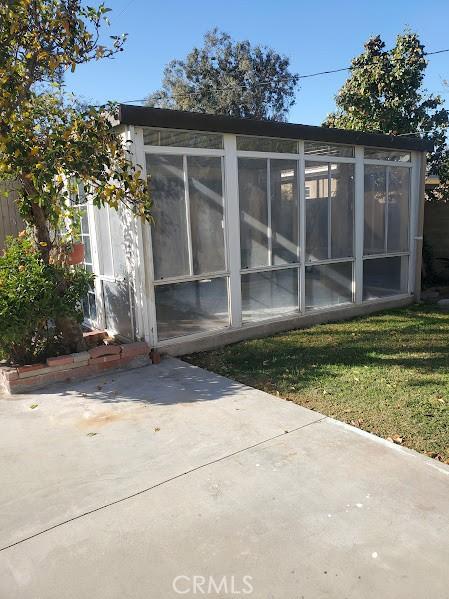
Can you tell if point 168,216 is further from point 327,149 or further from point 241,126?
point 327,149

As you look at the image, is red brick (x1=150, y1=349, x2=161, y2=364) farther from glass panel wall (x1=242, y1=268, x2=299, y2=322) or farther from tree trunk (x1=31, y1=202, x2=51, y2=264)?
tree trunk (x1=31, y1=202, x2=51, y2=264)

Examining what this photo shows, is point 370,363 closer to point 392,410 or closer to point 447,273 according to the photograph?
point 392,410

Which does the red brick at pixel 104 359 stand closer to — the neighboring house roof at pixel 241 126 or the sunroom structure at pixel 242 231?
the sunroom structure at pixel 242 231

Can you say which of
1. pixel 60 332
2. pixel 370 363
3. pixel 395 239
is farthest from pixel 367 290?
pixel 60 332

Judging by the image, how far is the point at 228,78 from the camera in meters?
25.8

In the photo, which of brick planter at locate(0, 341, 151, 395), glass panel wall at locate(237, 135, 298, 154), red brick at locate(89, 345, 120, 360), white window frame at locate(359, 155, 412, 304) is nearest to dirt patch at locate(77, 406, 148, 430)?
brick planter at locate(0, 341, 151, 395)

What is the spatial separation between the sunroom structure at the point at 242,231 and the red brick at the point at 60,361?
915mm

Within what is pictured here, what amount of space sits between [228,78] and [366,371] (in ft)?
80.7

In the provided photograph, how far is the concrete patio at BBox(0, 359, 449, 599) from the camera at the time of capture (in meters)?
2.16

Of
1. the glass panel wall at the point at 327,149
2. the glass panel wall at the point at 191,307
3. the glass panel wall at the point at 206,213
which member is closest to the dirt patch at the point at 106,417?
the glass panel wall at the point at 191,307

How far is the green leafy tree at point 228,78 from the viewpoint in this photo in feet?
84.7

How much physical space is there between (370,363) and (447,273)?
19.9 ft

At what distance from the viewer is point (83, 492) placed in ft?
9.53

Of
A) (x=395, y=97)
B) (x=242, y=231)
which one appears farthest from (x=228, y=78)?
(x=242, y=231)
